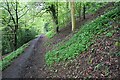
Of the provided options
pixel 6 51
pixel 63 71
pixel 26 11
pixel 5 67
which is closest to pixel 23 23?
pixel 26 11

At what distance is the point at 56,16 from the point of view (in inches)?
928

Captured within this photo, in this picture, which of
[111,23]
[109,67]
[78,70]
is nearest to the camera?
[109,67]

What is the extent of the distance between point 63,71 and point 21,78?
280 centimetres

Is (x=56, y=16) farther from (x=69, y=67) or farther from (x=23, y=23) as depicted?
(x=69, y=67)

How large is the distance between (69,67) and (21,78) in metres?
3.14

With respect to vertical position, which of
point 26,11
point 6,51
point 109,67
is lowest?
point 6,51

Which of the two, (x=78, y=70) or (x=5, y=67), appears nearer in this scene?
(x=78, y=70)

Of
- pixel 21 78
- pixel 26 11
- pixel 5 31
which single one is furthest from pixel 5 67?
pixel 5 31

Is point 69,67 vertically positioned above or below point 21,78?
above

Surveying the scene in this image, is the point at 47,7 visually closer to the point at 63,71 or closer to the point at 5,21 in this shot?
the point at 5,21

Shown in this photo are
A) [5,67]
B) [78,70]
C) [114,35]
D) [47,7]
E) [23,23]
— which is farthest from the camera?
[23,23]

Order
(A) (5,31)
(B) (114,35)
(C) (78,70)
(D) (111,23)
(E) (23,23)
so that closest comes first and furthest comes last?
(C) (78,70), (B) (114,35), (D) (111,23), (E) (23,23), (A) (5,31)

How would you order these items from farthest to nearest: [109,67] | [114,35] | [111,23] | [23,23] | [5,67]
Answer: [23,23] < [5,67] < [111,23] < [114,35] < [109,67]

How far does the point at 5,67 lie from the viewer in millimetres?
15383
